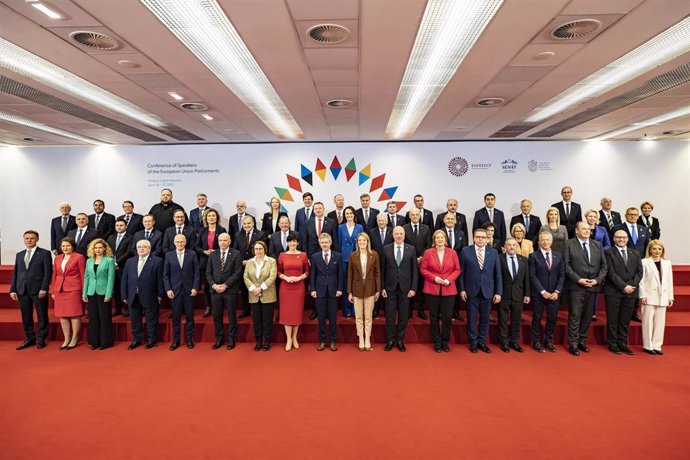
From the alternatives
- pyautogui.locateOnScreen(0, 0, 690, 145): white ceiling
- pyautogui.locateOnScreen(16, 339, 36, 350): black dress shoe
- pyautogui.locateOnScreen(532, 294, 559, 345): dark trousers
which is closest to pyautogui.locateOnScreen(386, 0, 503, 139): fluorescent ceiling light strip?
pyautogui.locateOnScreen(0, 0, 690, 145): white ceiling

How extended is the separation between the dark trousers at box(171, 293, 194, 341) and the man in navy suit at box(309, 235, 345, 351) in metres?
1.65

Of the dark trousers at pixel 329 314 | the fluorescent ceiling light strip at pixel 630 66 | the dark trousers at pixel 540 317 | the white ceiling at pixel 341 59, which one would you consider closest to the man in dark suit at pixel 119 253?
the white ceiling at pixel 341 59

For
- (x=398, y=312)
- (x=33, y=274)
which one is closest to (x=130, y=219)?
(x=33, y=274)

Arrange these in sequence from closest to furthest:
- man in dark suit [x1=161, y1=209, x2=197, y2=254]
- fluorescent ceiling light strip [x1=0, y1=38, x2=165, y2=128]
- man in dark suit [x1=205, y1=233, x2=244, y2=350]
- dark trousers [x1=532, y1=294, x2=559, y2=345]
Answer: fluorescent ceiling light strip [x1=0, y1=38, x2=165, y2=128], dark trousers [x1=532, y1=294, x2=559, y2=345], man in dark suit [x1=205, y1=233, x2=244, y2=350], man in dark suit [x1=161, y1=209, x2=197, y2=254]

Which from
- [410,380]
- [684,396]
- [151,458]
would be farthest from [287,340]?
[684,396]

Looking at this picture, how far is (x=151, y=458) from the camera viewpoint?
8.25ft

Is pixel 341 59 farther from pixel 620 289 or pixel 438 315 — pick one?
pixel 620 289

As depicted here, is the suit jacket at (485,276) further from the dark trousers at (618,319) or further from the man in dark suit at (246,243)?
the man in dark suit at (246,243)

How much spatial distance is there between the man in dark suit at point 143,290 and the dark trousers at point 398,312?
10.2 ft

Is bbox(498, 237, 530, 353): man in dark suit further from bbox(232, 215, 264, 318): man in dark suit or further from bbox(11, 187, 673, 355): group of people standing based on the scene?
bbox(232, 215, 264, 318): man in dark suit

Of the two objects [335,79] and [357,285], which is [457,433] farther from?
[335,79]

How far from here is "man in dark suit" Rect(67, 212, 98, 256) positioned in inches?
217

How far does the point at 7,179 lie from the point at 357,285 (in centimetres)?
932

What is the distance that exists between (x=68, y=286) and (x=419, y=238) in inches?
193
